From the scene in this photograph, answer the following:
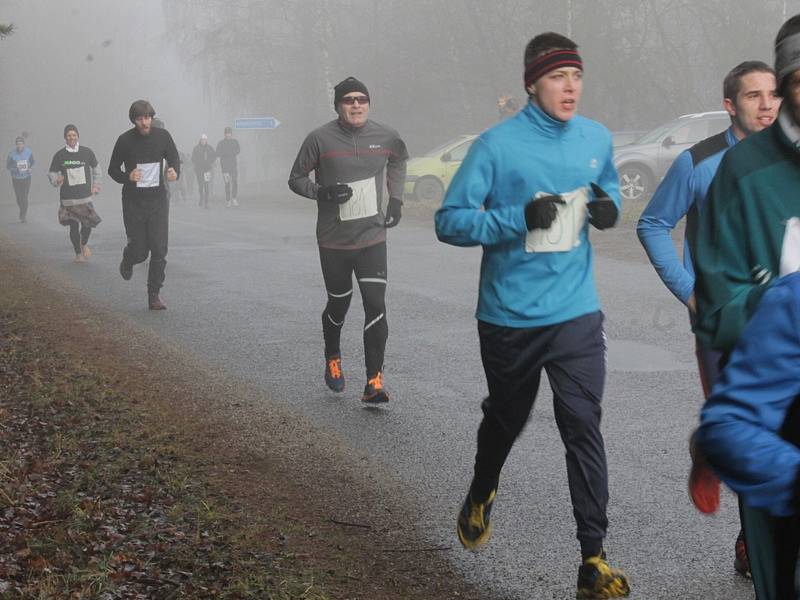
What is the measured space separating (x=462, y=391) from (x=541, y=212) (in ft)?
12.8

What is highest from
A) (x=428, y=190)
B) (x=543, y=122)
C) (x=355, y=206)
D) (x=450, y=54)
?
(x=450, y=54)

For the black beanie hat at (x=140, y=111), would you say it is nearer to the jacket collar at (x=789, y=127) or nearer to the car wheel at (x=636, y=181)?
the jacket collar at (x=789, y=127)

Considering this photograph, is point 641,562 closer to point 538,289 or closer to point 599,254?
point 538,289

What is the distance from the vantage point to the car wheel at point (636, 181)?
2336 centimetres

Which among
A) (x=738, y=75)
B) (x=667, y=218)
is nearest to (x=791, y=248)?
(x=667, y=218)

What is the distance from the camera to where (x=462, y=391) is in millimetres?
7996

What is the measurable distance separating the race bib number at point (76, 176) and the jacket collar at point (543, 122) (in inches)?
544

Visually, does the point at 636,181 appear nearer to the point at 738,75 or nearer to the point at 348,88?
the point at 348,88

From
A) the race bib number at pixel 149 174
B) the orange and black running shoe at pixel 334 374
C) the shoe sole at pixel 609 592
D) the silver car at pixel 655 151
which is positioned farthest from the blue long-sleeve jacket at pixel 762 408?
the silver car at pixel 655 151

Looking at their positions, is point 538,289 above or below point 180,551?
above

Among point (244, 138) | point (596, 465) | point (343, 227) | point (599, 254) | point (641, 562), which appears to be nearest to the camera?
point (596, 465)

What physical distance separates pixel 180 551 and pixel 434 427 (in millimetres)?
2656

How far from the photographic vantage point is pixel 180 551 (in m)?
4.55

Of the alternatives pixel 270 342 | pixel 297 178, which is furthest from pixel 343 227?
pixel 270 342
